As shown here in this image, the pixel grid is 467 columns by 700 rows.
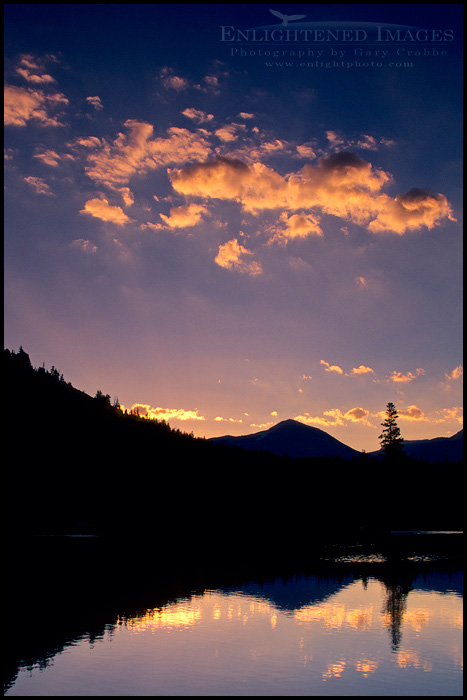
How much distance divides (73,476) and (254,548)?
105827mm

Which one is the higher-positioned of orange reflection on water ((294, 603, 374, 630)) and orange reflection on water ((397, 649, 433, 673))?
orange reflection on water ((397, 649, 433, 673))

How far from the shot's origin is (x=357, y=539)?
105 m

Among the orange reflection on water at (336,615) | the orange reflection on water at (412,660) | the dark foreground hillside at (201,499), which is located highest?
the orange reflection on water at (412,660)

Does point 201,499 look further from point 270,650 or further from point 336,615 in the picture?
point 270,650

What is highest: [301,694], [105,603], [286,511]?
[301,694]

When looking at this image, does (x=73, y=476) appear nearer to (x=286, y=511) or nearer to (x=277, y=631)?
(x=286, y=511)

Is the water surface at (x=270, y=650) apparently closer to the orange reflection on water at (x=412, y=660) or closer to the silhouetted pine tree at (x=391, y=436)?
the orange reflection on water at (x=412, y=660)

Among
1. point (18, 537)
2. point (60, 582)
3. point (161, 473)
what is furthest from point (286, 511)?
point (60, 582)

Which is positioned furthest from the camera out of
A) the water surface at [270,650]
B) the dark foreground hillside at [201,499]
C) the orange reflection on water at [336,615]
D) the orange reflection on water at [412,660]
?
the dark foreground hillside at [201,499]

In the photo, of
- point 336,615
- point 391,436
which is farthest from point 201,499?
point 336,615

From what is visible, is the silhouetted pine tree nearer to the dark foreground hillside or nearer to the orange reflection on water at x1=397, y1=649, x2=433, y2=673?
the dark foreground hillside

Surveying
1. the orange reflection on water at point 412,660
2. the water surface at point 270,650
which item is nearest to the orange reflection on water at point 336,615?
the water surface at point 270,650

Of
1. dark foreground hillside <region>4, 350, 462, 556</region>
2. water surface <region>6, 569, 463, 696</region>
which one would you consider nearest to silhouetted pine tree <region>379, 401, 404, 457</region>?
dark foreground hillside <region>4, 350, 462, 556</region>

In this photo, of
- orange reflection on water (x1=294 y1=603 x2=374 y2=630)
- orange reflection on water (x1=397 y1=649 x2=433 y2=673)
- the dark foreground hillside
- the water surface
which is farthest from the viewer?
the dark foreground hillside
